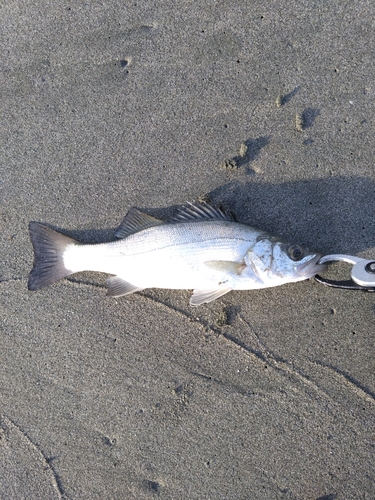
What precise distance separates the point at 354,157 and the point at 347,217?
52cm

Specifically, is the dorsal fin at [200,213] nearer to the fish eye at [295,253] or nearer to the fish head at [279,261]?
the fish head at [279,261]

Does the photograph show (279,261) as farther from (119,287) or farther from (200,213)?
(119,287)

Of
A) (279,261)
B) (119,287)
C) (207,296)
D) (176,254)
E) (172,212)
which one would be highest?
(172,212)

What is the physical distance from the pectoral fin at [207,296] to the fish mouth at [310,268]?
23.1 inches

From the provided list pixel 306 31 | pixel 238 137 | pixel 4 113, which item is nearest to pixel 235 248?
pixel 238 137

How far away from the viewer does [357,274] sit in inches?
107

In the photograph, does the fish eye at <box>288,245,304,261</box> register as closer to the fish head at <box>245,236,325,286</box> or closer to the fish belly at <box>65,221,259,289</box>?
the fish head at <box>245,236,325,286</box>

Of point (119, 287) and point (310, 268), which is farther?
point (119, 287)

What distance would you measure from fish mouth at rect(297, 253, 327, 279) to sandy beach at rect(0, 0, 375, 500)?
0.32 metres

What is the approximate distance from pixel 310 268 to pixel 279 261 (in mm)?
245

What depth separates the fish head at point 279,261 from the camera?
8.80 feet

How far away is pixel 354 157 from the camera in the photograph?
9.79 ft

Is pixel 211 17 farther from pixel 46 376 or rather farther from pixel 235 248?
pixel 46 376

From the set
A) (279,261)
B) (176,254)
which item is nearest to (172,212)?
(176,254)
